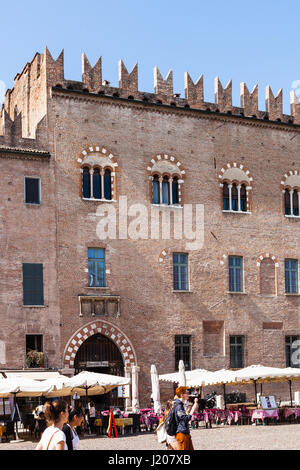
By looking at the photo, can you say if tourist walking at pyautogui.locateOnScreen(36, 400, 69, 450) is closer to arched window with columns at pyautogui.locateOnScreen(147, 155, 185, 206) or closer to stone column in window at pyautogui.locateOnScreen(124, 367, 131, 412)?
stone column in window at pyautogui.locateOnScreen(124, 367, 131, 412)

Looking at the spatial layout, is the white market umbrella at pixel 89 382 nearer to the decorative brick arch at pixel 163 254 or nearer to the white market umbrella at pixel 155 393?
the white market umbrella at pixel 155 393

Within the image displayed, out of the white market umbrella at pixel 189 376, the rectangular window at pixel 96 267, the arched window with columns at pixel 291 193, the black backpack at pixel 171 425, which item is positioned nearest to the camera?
the black backpack at pixel 171 425

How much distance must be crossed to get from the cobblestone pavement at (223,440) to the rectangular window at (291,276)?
1005 cm

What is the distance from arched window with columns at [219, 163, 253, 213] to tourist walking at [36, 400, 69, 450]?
88.8ft

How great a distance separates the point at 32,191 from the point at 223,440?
13715 mm

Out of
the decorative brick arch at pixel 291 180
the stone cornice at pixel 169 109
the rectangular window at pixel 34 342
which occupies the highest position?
the stone cornice at pixel 169 109

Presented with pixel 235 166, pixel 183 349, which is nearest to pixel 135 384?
pixel 183 349

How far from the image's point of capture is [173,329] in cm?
3275

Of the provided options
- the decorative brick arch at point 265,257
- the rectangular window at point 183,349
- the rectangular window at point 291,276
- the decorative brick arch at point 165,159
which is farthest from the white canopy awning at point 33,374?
the rectangular window at point 291,276

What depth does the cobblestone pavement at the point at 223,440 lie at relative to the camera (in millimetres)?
19625

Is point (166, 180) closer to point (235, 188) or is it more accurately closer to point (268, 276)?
point (235, 188)
